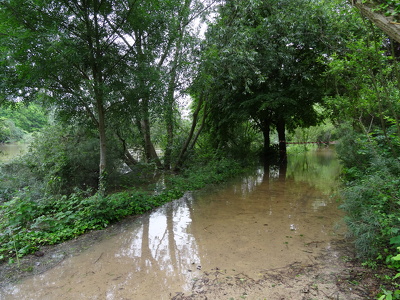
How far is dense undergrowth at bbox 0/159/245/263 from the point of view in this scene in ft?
13.9

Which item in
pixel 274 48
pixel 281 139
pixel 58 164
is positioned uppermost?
pixel 274 48

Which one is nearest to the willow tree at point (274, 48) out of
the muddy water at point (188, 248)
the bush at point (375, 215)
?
the muddy water at point (188, 248)

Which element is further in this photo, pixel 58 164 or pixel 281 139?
pixel 281 139

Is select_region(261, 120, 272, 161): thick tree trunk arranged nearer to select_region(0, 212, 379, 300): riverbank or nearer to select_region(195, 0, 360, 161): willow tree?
select_region(195, 0, 360, 161): willow tree

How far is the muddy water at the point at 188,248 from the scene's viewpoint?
127 inches

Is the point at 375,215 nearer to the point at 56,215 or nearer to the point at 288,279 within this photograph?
A: the point at 288,279

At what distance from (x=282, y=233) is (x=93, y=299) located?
3.44 metres

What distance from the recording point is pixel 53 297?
119 inches

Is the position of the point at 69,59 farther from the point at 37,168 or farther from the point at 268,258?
the point at 268,258

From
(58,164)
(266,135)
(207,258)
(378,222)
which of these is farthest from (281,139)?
(207,258)

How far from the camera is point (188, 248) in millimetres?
4363

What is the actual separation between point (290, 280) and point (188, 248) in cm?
182

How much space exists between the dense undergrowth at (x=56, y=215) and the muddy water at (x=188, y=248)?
0.47m

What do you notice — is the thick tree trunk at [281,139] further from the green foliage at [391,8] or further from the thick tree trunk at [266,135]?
the green foliage at [391,8]
